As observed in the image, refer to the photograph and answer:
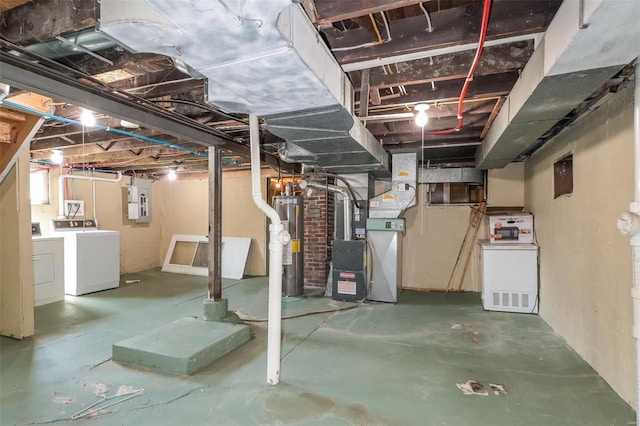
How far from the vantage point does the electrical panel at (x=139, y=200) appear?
6469 mm

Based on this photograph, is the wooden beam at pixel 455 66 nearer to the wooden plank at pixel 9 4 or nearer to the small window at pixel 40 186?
the wooden plank at pixel 9 4

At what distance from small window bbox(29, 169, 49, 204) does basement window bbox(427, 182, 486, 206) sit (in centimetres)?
654

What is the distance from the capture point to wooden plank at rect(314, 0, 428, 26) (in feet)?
4.75

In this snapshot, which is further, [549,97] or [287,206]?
[287,206]

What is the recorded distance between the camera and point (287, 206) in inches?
192

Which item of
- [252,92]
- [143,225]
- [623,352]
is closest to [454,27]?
[252,92]

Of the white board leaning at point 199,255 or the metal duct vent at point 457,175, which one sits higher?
the metal duct vent at point 457,175

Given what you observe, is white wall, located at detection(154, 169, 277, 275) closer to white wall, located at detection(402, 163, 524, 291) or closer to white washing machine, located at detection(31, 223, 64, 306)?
white washing machine, located at detection(31, 223, 64, 306)

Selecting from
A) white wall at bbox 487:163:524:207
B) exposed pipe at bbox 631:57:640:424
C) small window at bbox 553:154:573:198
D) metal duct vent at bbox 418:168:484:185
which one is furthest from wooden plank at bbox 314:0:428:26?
white wall at bbox 487:163:524:207

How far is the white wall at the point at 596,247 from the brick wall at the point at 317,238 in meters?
3.07

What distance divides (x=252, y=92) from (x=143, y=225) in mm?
6213

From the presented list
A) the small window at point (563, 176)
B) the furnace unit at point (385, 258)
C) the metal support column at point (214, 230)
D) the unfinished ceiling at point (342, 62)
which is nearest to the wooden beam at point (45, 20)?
the unfinished ceiling at point (342, 62)

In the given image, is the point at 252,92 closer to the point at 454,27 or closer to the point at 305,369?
the point at 454,27

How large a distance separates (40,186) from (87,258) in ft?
6.09
